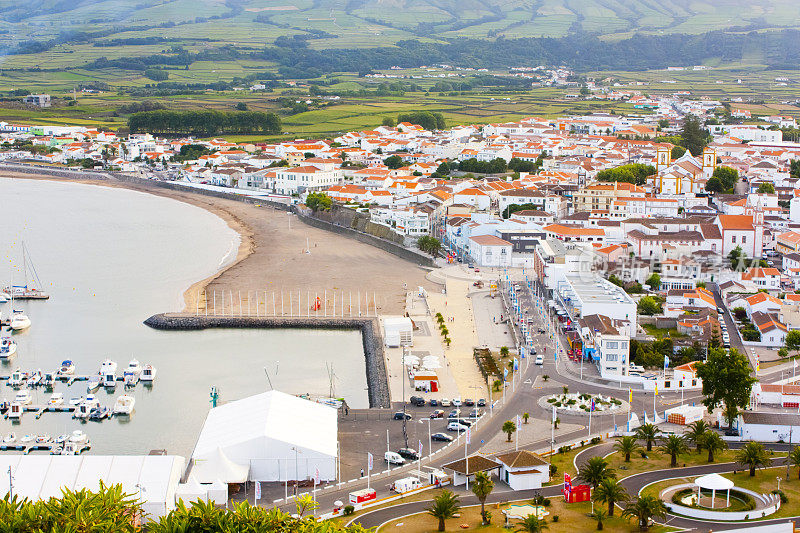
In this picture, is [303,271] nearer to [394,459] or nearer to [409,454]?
[409,454]

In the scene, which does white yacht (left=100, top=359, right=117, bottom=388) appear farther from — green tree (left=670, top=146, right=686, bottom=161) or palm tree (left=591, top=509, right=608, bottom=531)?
green tree (left=670, top=146, right=686, bottom=161)

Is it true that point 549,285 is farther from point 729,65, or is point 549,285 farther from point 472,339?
point 729,65

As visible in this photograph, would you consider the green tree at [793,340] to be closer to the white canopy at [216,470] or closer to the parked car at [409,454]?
the parked car at [409,454]

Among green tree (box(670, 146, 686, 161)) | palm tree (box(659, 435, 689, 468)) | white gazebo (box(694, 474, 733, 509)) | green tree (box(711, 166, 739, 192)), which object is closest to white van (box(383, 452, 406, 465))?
palm tree (box(659, 435, 689, 468))

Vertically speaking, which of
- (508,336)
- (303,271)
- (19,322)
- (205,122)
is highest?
(205,122)

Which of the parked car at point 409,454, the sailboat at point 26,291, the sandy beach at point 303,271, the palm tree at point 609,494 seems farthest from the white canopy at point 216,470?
the sailboat at point 26,291

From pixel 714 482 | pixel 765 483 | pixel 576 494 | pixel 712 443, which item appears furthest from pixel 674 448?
pixel 576 494

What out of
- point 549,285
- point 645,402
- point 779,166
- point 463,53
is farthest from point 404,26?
point 645,402
